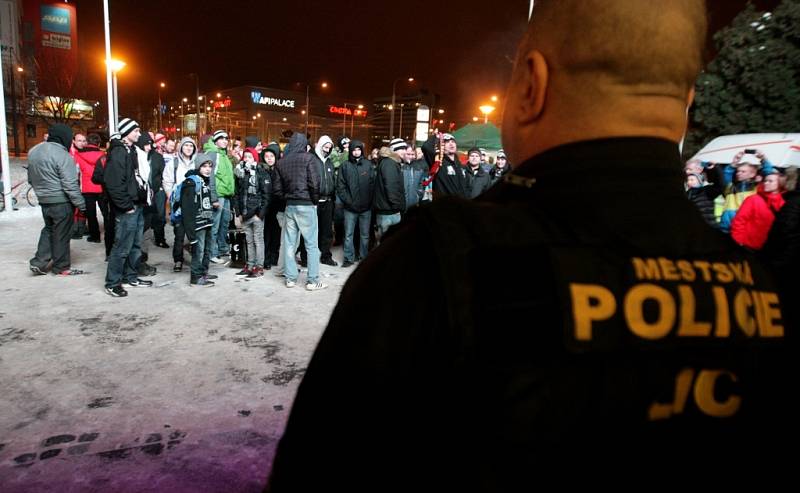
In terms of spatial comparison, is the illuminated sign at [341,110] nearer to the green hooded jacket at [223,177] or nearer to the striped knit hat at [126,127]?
the green hooded jacket at [223,177]

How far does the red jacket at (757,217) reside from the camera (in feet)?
18.4

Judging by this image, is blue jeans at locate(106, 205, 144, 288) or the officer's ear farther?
blue jeans at locate(106, 205, 144, 288)

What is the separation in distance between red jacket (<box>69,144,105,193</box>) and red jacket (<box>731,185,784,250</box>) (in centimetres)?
1003

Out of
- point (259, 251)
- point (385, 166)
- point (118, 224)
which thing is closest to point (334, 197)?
point (385, 166)

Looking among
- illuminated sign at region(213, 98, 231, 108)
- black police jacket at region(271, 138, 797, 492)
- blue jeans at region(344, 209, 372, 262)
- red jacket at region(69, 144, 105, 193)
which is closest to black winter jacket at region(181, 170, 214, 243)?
blue jeans at region(344, 209, 372, 262)

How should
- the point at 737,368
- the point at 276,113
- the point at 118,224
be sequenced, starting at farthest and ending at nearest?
1. the point at 276,113
2. the point at 118,224
3. the point at 737,368

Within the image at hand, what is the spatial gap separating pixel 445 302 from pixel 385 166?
7.70 meters

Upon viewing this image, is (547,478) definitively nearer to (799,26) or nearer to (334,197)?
(334,197)

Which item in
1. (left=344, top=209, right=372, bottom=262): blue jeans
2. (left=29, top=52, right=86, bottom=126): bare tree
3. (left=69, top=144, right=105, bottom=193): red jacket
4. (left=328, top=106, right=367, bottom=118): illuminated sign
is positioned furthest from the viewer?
(left=328, top=106, right=367, bottom=118): illuminated sign

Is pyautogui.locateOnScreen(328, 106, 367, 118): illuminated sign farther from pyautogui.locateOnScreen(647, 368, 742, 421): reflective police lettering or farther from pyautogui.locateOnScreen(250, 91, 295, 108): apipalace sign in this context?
pyautogui.locateOnScreen(647, 368, 742, 421): reflective police lettering

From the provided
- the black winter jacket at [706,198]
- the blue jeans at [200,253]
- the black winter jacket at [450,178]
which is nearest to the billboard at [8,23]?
the blue jeans at [200,253]

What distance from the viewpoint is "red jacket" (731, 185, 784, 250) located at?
562 centimetres

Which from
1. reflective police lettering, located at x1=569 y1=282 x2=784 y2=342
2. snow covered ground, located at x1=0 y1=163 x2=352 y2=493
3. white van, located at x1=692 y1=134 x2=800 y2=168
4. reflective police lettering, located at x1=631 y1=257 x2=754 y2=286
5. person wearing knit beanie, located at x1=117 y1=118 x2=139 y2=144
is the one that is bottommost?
snow covered ground, located at x1=0 y1=163 x2=352 y2=493

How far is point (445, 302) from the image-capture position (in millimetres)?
877
